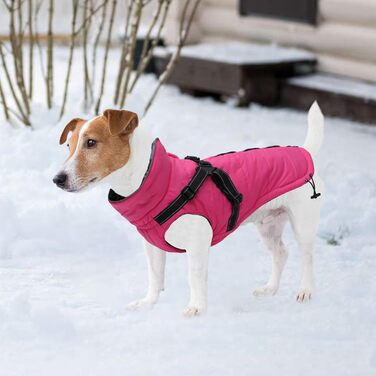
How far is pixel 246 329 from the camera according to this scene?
3.25 metres

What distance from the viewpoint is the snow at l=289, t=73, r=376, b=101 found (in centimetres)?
700

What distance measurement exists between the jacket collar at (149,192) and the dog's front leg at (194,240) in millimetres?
115

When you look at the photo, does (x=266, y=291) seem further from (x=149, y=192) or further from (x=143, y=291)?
(x=149, y=192)

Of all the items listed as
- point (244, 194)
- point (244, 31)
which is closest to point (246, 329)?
point (244, 194)

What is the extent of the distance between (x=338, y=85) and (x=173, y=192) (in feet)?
15.2

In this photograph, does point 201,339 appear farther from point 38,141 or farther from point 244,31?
point 244,31

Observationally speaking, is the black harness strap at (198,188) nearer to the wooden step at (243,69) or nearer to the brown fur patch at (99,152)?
the brown fur patch at (99,152)

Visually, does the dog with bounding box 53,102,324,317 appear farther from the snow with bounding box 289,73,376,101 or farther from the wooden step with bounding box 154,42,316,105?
the wooden step with bounding box 154,42,316,105

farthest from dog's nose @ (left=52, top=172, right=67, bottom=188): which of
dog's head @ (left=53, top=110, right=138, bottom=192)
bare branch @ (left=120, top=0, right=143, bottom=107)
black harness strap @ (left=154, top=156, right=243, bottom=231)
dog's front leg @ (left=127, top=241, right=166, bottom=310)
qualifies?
bare branch @ (left=120, top=0, right=143, bottom=107)

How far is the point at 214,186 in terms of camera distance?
3.11 m

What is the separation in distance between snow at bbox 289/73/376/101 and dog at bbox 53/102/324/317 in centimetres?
369

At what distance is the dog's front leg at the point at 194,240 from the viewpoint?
9.89 feet

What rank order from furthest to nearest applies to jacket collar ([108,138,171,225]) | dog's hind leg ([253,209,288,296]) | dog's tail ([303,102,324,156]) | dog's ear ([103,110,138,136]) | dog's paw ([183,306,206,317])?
1. dog's hind leg ([253,209,288,296])
2. dog's tail ([303,102,324,156])
3. dog's paw ([183,306,206,317])
4. jacket collar ([108,138,171,225])
5. dog's ear ([103,110,138,136])

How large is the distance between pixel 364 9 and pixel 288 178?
4.44m
